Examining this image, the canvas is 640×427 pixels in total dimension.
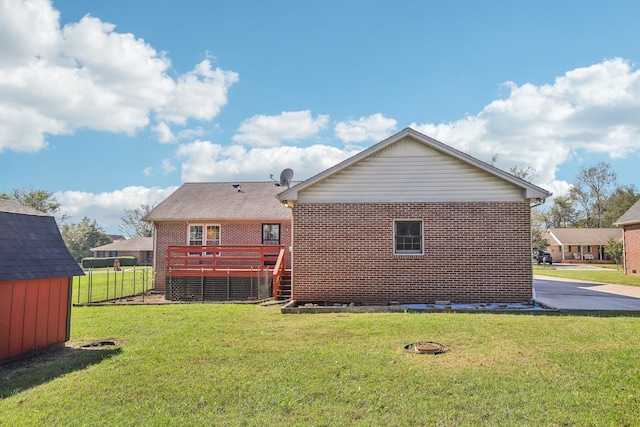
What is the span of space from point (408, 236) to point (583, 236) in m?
49.4

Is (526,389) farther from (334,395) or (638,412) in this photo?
(334,395)

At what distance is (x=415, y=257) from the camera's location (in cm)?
1284

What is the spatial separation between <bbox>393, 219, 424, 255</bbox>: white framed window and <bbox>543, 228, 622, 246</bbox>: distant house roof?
1872 inches

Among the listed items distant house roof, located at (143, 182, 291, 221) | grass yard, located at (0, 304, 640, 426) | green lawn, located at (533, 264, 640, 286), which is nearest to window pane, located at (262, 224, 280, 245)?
distant house roof, located at (143, 182, 291, 221)

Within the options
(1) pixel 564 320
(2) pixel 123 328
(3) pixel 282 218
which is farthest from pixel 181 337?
(3) pixel 282 218

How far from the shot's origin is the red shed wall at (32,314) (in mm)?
6789

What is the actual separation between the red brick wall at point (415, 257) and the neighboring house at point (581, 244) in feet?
153

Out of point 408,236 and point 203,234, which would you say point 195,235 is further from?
point 408,236

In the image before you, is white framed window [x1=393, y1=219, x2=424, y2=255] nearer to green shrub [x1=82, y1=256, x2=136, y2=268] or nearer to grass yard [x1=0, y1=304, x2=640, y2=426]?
grass yard [x1=0, y1=304, x2=640, y2=426]

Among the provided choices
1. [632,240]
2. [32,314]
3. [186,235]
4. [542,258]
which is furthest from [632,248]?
[32,314]

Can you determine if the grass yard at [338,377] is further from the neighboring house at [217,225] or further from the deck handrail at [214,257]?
the neighboring house at [217,225]

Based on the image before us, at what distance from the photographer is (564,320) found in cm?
993

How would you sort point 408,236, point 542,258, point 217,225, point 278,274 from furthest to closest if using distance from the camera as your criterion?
point 542,258 → point 217,225 → point 278,274 → point 408,236

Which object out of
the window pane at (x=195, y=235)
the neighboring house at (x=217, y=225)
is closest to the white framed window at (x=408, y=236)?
the neighboring house at (x=217, y=225)
